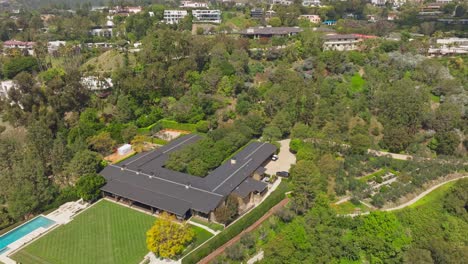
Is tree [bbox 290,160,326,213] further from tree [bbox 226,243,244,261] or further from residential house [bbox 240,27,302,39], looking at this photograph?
residential house [bbox 240,27,302,39]

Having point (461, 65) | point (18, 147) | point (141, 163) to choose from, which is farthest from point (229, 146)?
point (461, 65)

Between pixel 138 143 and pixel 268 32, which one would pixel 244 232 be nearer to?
pixel 138 143

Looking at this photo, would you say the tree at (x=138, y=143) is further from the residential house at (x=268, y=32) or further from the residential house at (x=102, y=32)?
the residential house at (x=102, y=32)

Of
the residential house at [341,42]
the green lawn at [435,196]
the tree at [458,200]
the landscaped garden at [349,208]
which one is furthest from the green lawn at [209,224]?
the residential house at [341,42]

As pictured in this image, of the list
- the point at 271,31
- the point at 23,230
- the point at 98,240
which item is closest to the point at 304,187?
the point at 98,240

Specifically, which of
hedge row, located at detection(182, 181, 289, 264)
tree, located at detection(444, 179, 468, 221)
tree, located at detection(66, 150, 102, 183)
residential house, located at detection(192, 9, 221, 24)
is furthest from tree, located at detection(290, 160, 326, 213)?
residential house, located at detection(192, 9, 221, 24)
